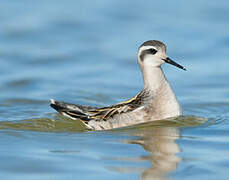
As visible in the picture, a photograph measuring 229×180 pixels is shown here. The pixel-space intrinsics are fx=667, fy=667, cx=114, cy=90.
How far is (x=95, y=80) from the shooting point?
16.8 m

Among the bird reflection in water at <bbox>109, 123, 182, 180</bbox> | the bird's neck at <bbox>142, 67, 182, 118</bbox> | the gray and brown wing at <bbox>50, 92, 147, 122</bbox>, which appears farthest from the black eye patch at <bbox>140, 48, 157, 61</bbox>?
the bird reflection in water at <bbox>109, 123, 182, 180</bbox>

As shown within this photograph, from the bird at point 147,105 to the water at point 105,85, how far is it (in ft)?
0.92

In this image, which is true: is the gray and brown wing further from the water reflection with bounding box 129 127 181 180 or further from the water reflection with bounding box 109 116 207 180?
the water reflection with bounding box 129 127 181 180

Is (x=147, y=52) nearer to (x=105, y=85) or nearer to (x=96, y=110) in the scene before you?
(x=96, y=110)

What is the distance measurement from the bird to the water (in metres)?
0.28

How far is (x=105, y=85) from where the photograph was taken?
16312 mm

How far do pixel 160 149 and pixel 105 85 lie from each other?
594 centimetres

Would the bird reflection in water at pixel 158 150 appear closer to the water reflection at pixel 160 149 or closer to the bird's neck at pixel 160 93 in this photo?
the water reflection at pixel 160 149

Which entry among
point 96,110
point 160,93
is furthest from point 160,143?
point 96,110

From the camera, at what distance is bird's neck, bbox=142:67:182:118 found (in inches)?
491

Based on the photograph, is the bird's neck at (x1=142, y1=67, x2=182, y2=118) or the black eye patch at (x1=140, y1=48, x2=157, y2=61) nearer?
the bird's neck at (x1=142, y1=67, x2=182, y2=118)

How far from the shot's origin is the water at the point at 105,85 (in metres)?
9.56

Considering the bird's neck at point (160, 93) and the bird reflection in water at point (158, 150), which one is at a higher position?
the bird's neck at point (160, 93)

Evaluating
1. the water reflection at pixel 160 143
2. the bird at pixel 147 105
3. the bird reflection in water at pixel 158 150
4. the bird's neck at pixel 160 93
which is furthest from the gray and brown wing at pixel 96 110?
the bird reflection in water at pixel 158 150
